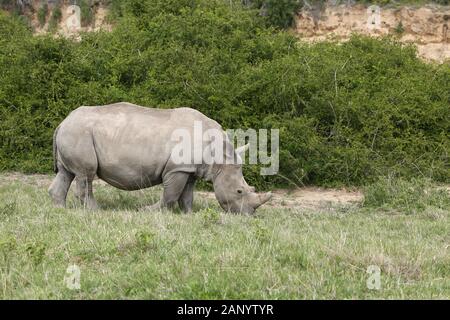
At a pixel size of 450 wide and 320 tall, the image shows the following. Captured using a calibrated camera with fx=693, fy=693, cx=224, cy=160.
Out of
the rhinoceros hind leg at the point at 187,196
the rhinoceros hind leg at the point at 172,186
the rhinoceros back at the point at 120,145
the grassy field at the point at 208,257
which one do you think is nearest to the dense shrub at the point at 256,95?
the rhinoceros hind leg at the point at 187,196

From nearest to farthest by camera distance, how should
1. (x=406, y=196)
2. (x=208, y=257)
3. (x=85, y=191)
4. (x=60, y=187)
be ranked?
1. (x=208, y=257)
2. (x=85, y=191)
3. (x=60, y=187)
4. (x=406, y=196)

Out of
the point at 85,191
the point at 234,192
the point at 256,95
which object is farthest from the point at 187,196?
the point at 256,95

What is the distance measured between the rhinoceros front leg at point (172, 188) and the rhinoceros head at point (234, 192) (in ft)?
Answer: 1.62

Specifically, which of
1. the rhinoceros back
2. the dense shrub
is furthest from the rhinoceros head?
the dense shrub

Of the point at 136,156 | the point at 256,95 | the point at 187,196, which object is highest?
the point at 136,156

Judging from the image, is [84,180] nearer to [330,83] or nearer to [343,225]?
[343,225]

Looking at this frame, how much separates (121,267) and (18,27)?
1603 cm

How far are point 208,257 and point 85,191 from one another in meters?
4.19

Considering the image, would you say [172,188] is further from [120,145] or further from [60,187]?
[60,187]

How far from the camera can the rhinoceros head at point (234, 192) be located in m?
9.84

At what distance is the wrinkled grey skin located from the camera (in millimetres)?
9586

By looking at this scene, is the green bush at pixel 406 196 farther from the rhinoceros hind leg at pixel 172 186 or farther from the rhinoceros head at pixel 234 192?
the rhinoceros hind leg at pixel 172 186

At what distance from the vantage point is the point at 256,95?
14625 millimetres

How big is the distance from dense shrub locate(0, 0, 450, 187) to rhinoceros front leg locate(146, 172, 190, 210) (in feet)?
11.0
